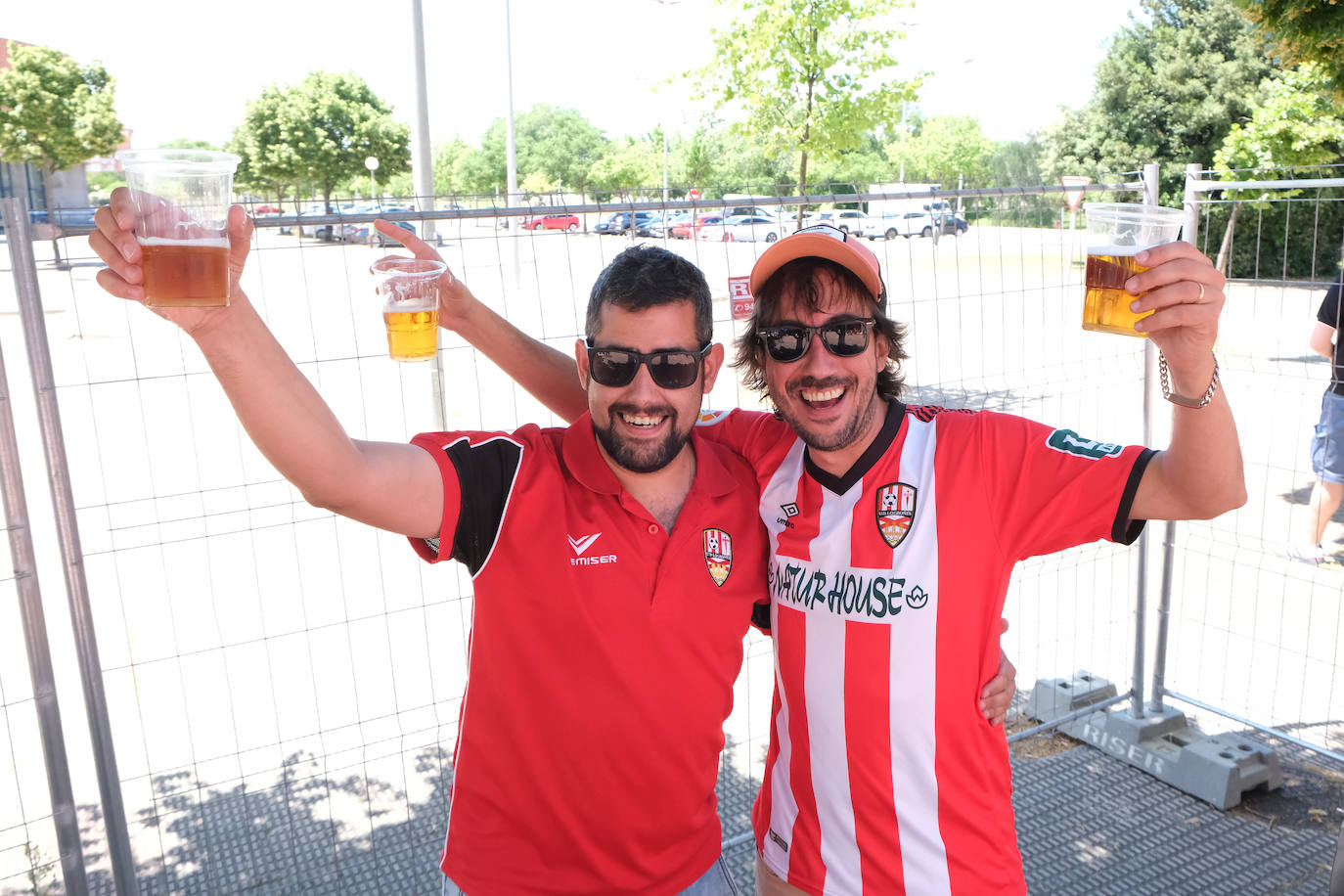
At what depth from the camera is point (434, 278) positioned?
2.52m

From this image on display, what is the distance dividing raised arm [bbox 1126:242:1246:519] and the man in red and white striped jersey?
1 centimetres

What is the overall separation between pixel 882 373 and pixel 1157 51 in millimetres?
35078

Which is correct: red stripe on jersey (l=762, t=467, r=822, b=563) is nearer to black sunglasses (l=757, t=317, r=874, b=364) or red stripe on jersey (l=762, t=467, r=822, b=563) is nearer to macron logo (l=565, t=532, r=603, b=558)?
black sunglasses (l=757, t=317, r=874, b=364)

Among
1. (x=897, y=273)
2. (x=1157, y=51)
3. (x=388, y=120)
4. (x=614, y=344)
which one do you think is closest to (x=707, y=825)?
(x=614, y=344)

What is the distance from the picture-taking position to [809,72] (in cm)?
1234

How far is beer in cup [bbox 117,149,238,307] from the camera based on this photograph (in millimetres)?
1576

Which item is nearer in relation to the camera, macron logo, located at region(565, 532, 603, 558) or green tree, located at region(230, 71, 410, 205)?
macron logo, located at region(565, 532, 603, 558)

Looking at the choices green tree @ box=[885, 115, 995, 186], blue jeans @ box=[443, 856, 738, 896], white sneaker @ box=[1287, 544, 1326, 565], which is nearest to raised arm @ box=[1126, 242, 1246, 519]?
blue jeans @ box=[443, 856, 738, 896]

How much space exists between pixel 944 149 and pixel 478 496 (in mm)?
66372

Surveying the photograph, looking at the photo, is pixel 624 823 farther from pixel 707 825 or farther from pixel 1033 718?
pixel 1033 718

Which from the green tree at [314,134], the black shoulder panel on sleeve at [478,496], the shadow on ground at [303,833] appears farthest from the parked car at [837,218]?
the green tree at [314,134]

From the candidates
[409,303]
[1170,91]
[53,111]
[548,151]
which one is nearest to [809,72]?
[409,303]

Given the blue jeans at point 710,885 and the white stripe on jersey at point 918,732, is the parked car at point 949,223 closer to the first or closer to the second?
the white stripe on jersey at point 918,732

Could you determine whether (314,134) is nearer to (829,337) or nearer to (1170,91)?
(1170,91)
